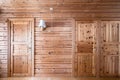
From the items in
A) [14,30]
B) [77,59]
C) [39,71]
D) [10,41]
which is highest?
[14,30]

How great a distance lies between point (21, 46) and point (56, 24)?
1.28 metres

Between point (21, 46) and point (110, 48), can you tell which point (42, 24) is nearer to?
point (21, 46)

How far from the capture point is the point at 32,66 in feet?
18.6

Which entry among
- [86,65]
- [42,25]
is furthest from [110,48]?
[42,25]

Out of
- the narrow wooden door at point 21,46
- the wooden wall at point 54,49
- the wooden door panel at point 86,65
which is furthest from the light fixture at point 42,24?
the wooden door panel at point 86,65

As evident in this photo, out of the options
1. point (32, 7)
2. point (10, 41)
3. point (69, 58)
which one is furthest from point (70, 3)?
point (10, 41)

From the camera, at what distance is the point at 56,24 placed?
5.67 metres

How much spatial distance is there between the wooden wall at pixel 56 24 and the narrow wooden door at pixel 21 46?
0.18 m

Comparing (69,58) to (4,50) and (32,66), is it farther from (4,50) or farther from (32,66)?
(4,50)

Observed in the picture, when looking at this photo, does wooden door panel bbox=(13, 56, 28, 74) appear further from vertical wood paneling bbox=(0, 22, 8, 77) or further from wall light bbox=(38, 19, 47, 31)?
wall light bbox=(38, 19, 47, 31)

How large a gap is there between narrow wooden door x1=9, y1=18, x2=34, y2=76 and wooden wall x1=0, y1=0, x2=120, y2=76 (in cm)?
18

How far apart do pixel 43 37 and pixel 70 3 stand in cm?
133

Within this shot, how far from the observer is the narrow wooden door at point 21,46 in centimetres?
563

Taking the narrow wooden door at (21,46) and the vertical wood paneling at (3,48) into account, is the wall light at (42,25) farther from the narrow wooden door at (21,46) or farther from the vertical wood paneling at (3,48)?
the vertical wood paneling at (3,48)
